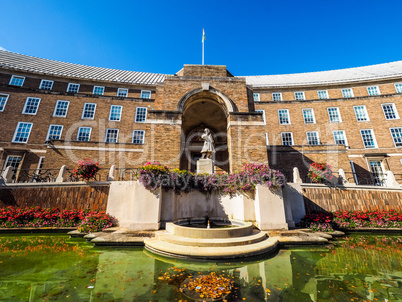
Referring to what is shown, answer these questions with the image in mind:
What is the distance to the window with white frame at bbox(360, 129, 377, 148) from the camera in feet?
73.8

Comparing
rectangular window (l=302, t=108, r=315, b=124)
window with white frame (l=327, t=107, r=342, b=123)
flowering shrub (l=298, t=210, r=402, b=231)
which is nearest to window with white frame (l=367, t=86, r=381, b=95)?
window with white frame (l=327, t=107, r=342, b=123)

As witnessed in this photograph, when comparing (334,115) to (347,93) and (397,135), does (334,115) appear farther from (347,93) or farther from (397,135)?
(397,135)

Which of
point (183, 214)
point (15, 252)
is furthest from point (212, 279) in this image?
point (15, 252)

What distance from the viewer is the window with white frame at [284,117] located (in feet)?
84.7

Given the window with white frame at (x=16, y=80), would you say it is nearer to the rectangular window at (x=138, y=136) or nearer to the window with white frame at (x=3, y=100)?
the window with white frame at (x=3, y=100)

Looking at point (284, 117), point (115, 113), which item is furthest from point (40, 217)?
point (284, 117)

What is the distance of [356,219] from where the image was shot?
10.2 metres

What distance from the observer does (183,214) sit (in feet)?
29.7

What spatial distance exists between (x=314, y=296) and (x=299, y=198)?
25.3 feet

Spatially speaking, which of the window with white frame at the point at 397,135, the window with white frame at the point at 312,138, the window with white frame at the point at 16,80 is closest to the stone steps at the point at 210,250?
the window with white frame at the point at 312,138

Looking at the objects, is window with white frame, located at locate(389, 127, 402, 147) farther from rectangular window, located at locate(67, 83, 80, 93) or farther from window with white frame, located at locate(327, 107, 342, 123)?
rectangular window, located at locate(67, 83, 80, 93)

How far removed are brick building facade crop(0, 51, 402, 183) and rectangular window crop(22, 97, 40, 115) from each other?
0.09m

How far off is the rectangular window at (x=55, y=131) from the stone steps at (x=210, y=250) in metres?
23.0

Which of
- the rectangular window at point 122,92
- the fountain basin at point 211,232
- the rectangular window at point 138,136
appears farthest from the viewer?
the rectangular window at point 122,92
